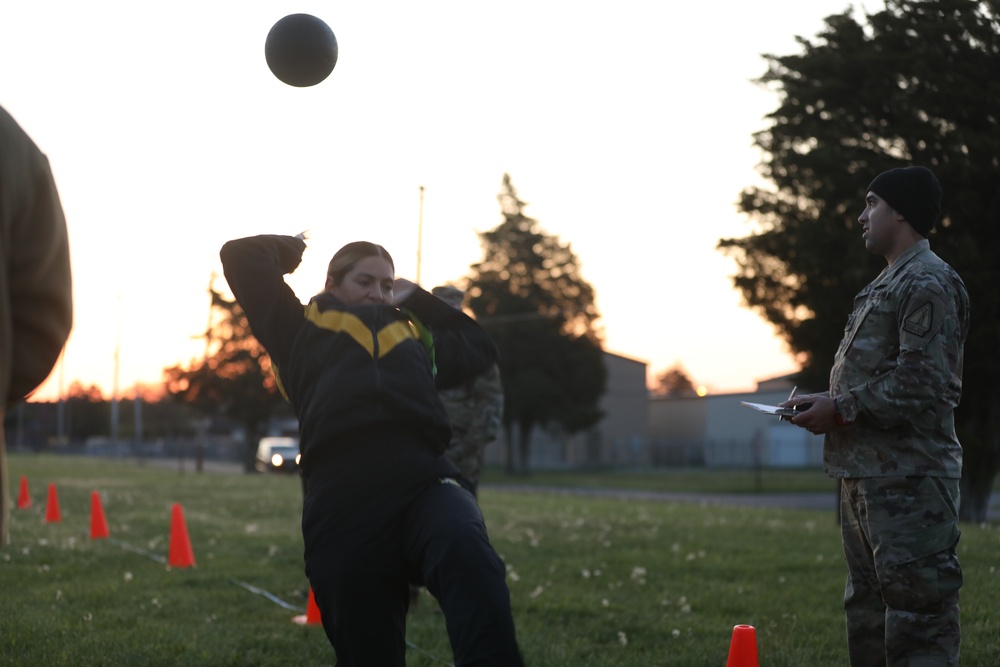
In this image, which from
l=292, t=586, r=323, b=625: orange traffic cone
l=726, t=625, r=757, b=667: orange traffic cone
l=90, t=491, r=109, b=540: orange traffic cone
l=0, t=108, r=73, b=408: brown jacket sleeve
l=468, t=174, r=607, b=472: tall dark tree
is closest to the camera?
l=0, t=108, r=73, b=408: brown jacket sleeve

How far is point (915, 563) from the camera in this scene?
14.3ft

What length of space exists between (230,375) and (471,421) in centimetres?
5302

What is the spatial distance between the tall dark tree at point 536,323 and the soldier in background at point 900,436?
46.7 meters

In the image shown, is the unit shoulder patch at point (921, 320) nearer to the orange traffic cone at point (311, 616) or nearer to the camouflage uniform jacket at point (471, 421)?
the orange traffic cone at point (311, 616)

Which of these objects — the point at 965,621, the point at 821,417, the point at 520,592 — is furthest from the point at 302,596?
the point at 821,417

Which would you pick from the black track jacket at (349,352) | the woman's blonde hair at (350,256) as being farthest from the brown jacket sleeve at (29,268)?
the woman's blonde hair at (350,256)

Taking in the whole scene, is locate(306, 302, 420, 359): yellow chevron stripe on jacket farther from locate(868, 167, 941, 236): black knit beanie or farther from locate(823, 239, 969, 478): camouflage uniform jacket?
locate(868, 167, 941, 236): black knit beanie

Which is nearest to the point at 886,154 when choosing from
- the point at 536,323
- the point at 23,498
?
the point at 23,498

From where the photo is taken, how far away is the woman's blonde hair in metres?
4.46

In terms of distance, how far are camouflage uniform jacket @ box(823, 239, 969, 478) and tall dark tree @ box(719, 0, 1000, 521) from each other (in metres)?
12.2

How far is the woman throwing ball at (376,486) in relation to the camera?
385 cm

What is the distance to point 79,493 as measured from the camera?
25.1m

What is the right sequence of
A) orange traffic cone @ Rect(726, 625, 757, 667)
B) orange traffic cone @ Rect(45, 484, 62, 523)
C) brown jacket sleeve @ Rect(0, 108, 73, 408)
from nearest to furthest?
brown jacket sleeve @ Rect(0, 108, 73, 408), orange traffic cone @ Rect(726, 625, 757, 667), orange traffic cone @ Rect(45, 484, 62, 523)

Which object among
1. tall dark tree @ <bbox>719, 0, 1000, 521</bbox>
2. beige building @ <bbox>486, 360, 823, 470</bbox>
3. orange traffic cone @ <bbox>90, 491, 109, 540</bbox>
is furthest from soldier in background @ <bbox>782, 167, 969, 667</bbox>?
beige building @ <bbox>486, 360, 823, 470</bbox>
